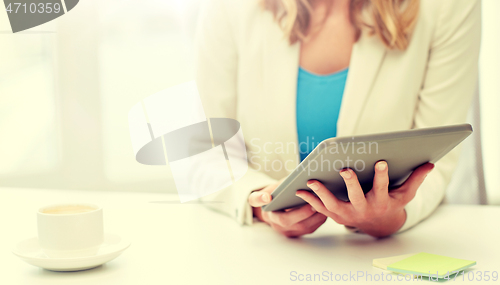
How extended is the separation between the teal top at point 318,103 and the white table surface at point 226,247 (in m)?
0.27

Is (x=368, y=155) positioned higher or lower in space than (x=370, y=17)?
lower

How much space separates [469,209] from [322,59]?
1.61 ft

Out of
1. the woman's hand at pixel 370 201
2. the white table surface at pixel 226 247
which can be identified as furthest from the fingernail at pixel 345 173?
the white table surface at pixel 226 247

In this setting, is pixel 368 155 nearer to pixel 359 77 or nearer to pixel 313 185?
pixel 313 185

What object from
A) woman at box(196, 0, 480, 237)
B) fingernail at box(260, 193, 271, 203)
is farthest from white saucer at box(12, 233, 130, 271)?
woman at box(196, 0, 480, 237)

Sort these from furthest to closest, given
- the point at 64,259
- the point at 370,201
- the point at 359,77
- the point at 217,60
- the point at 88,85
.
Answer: the point at 88,85 → the point at 217,60 → the point at 359,77 → the point at 370,201 → the point at 64,259

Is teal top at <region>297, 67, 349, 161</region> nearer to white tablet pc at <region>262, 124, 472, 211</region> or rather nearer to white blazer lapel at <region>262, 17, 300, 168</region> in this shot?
white blazer lapel at <region>262, 17, 300, 168</region>

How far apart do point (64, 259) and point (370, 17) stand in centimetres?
83

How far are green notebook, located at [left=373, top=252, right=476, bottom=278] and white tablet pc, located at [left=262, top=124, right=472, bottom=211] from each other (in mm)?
119

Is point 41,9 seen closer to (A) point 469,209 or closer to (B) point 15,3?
(B) point 15,3

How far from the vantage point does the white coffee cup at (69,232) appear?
502mm

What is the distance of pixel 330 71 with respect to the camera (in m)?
0.99

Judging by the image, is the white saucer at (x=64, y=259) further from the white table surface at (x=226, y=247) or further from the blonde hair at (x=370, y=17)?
the blonde hair at (x=370, y=17)

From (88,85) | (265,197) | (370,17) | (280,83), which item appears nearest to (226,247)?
(265,197)
